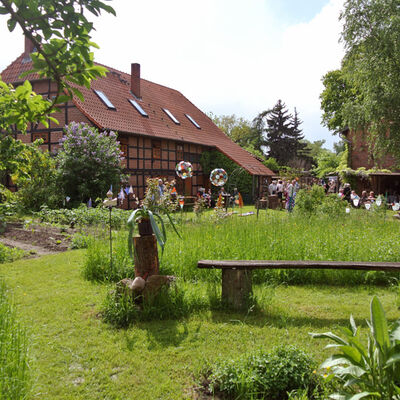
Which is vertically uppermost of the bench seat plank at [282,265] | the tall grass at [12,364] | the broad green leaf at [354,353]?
the bench seat plank at [282,265]

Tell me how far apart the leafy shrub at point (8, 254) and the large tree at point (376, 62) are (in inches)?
582

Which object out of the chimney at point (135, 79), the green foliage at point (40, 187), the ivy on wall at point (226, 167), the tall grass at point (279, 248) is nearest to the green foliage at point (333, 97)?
the ivy on wall at point (226, 167)

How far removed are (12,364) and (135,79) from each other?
23.1 metres

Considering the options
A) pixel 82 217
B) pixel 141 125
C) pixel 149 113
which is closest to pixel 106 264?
pixel 82 217

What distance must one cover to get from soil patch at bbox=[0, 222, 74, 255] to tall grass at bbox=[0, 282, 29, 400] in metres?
5.49

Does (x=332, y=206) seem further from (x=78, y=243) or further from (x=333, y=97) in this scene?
(x=333, y=97)

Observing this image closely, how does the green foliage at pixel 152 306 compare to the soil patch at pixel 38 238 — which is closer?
the green foliage at pixel 152 306

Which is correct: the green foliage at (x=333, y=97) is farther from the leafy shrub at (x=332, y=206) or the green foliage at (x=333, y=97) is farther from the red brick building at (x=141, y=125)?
the leafy shrub at (x=332, y=206)

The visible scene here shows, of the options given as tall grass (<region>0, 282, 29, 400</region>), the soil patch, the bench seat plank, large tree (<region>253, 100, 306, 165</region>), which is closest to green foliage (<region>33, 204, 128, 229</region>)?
the soil patch

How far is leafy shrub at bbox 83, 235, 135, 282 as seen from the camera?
5.15m

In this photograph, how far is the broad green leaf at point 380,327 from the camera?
2207mm

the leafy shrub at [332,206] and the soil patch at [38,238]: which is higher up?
the leafy shrub at [332,206]

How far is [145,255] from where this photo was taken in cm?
422

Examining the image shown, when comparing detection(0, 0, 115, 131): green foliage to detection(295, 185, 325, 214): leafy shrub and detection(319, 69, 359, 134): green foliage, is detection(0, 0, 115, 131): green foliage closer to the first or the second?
detection(295, 185, 325, 214): leafy shrub
